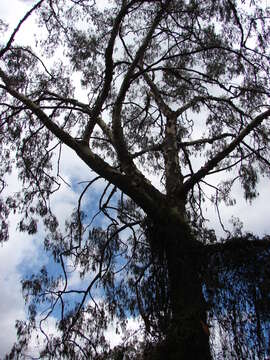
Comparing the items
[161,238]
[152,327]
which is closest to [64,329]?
[152,327]

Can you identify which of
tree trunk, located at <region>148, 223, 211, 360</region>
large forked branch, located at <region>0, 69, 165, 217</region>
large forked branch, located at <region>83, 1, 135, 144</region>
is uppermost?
large forked branch, located at <region>83, 1, 135, 144</region>

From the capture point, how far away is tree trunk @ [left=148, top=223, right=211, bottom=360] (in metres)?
2.68

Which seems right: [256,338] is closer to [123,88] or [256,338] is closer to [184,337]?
[184,337]

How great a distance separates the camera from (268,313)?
2.87 meters

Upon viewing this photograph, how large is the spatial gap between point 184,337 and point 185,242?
77 cm

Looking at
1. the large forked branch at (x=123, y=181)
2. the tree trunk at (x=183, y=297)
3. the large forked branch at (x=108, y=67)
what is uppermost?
the large forked branch at (x=108, y=67)

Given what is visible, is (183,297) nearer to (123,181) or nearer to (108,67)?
(123,181)

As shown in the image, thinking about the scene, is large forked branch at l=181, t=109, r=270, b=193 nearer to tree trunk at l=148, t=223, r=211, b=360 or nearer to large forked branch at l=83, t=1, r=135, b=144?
tree trunk at l=148, t=223, r=211, b=360

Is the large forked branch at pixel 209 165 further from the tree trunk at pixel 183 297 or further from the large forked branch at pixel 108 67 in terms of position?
the large forked branch at pixel 108 67

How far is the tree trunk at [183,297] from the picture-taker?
2678 millimetres

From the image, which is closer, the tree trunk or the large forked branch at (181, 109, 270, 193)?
the tree trunk

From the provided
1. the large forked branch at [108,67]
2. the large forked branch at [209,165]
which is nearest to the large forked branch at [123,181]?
the large forked branch at [108,67]

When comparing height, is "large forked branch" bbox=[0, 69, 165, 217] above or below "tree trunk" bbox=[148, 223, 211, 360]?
above

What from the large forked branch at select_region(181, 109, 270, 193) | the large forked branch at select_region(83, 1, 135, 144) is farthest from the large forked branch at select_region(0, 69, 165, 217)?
the large forked branch at select_region(181, 109, 270, 193)
